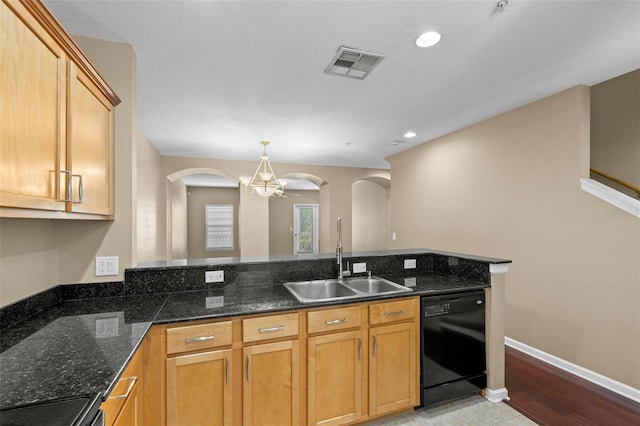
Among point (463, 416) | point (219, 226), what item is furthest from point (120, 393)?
point (219, 226)

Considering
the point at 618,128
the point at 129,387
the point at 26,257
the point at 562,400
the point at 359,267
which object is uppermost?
the point at 618,128

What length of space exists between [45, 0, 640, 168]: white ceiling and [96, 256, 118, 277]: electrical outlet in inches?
58.1

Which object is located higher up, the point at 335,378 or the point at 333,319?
the point at 333,319

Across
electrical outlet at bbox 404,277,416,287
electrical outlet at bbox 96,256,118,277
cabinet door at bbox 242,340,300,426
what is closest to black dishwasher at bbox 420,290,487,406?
electrical outlet at bbox 404,277,416,287

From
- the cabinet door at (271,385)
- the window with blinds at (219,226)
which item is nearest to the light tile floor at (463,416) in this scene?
the cabinet door at (271,385)

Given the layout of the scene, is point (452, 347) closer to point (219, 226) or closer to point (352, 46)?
point (352, 46)

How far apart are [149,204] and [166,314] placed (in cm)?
319

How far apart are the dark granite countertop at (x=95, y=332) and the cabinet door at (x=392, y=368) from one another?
0.27 metres

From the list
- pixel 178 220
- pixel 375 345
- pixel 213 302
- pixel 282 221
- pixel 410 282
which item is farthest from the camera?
pixel 282 221

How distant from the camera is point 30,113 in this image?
1.06 m

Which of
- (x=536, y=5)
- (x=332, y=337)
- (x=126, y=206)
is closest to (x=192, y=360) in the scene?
(x=332, y=337)

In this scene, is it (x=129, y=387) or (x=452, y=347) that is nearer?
(x=129, y=387)

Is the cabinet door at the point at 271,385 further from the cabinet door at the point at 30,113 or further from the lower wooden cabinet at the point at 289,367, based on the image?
the cabinet door at the point at 30,113

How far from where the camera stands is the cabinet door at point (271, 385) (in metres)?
1.67
